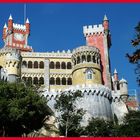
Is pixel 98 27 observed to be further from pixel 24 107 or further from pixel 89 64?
pixel 24 107

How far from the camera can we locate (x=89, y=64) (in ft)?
225

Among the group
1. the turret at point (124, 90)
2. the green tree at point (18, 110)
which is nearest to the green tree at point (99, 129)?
the green tree at point (18, 110)

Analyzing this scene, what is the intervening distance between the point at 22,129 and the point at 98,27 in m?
42.4

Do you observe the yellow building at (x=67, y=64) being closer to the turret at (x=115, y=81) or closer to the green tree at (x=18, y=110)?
the turret at (x=115, y=81)

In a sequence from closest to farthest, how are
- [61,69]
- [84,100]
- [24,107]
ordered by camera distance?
1. [24,107]
2. [84,100]
3. [61,69]

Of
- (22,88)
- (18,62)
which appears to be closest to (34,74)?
(18,62)

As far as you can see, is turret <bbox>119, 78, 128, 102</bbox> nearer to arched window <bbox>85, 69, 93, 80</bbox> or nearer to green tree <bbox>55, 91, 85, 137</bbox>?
arched window <bbox>85, 69, 93, 80</bbox>

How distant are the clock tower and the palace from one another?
1692cm

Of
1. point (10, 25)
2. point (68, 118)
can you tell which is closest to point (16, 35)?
point (10, 25)

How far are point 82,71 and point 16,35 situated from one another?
105 feet

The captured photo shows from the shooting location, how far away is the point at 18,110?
37594 millimetres

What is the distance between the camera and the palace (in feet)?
210

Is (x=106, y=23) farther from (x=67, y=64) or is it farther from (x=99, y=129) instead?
(x=99, y=129)

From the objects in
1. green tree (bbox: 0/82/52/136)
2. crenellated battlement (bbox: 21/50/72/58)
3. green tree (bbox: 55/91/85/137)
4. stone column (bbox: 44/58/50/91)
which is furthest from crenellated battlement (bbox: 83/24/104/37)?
green tree (bbox: 0/82/52/136)
